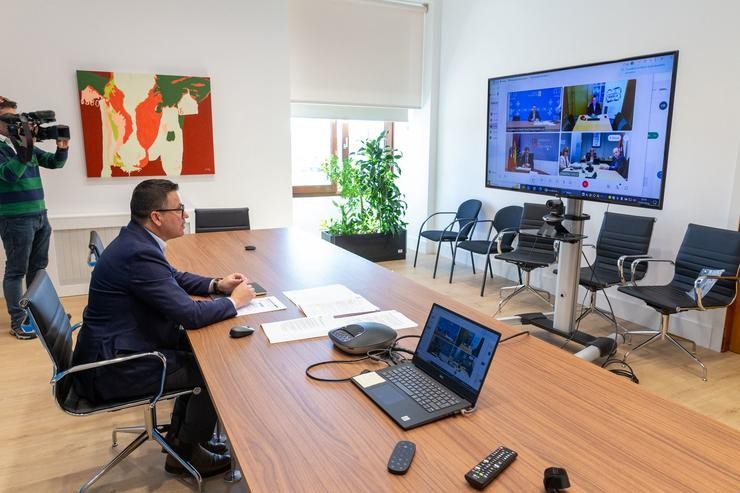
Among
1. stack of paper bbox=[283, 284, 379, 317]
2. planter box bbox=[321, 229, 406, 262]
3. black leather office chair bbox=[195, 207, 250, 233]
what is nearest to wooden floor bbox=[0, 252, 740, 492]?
stack of paper bbox=[283, 284, 379, 317]

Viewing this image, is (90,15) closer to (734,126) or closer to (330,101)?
(330,101)

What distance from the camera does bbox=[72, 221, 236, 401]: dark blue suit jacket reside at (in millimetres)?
1932

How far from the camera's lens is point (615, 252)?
4.04 meters

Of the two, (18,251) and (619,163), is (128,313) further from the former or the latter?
(619,163)

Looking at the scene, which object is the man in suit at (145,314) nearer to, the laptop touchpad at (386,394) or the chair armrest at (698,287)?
the laptop touchpad at (386,394)

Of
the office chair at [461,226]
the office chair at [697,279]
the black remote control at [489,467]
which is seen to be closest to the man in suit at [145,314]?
the black remote control at [489,467]

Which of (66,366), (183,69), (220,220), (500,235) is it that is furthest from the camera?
(183,69)

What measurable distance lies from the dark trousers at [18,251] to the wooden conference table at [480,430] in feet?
9.08

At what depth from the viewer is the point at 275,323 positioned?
6.56ft

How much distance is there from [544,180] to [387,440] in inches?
110

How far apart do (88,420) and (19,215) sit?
1.88 meters

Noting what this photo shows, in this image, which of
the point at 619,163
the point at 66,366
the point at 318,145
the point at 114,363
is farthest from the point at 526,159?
the point at 318,145

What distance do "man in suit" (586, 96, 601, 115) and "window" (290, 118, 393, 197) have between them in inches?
149

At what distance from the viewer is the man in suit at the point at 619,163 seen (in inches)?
125
